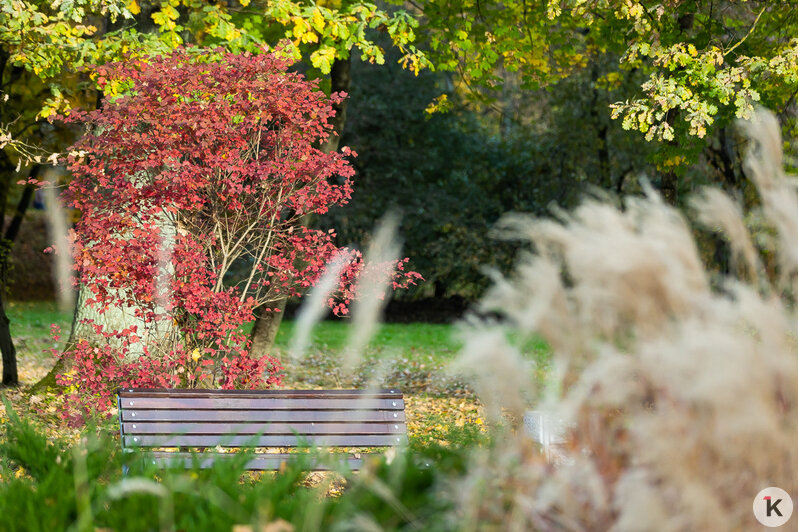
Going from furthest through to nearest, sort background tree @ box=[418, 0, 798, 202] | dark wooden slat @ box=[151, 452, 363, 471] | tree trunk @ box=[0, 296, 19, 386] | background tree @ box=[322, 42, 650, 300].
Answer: background tree @ box=[322, 42, 650, 300] → tree trunk @ box=[0, 296, 19, 386] → background tree @ box=[418, 0, 798, 202] → dark wooden slat @ box=[151, 452, 363, 471]

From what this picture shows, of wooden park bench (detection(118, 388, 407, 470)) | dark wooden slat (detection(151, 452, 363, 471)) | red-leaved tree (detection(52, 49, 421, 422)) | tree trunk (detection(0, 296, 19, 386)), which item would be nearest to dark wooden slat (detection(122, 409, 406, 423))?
wooden park bench (detection(118, 388, 407, 470))

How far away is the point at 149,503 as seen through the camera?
3061 mm

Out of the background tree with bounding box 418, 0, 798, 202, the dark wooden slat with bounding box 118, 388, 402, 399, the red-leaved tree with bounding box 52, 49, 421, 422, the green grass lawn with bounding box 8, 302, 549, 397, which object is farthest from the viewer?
the green grass lawn with bounding box 8, 302, 549, 397

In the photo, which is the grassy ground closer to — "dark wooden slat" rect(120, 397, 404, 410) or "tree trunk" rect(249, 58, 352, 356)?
"tree trunk" rect(249, 58, 352, 356)

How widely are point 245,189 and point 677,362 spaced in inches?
171

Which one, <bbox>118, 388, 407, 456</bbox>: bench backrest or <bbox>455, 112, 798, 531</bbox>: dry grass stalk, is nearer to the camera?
<bbox>455, 112, 798, 531</bbox>: dry grass stalk

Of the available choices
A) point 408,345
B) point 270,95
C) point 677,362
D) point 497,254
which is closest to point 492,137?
point 497,254

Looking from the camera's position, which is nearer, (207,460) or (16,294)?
(207,460)

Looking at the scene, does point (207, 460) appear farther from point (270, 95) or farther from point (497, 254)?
point (497, 254)

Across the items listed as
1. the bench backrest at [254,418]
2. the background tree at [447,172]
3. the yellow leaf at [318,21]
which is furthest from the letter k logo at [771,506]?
the background tree at [447,172]

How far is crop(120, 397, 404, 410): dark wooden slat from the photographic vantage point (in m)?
4.69

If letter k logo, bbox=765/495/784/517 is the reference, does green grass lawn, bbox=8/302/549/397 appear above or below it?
below

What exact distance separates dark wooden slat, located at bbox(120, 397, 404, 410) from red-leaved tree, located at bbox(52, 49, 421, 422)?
4.15 ft

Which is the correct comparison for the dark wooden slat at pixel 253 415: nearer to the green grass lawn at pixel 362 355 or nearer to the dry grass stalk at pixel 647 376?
the dry grass stalk at pixel 647 376
